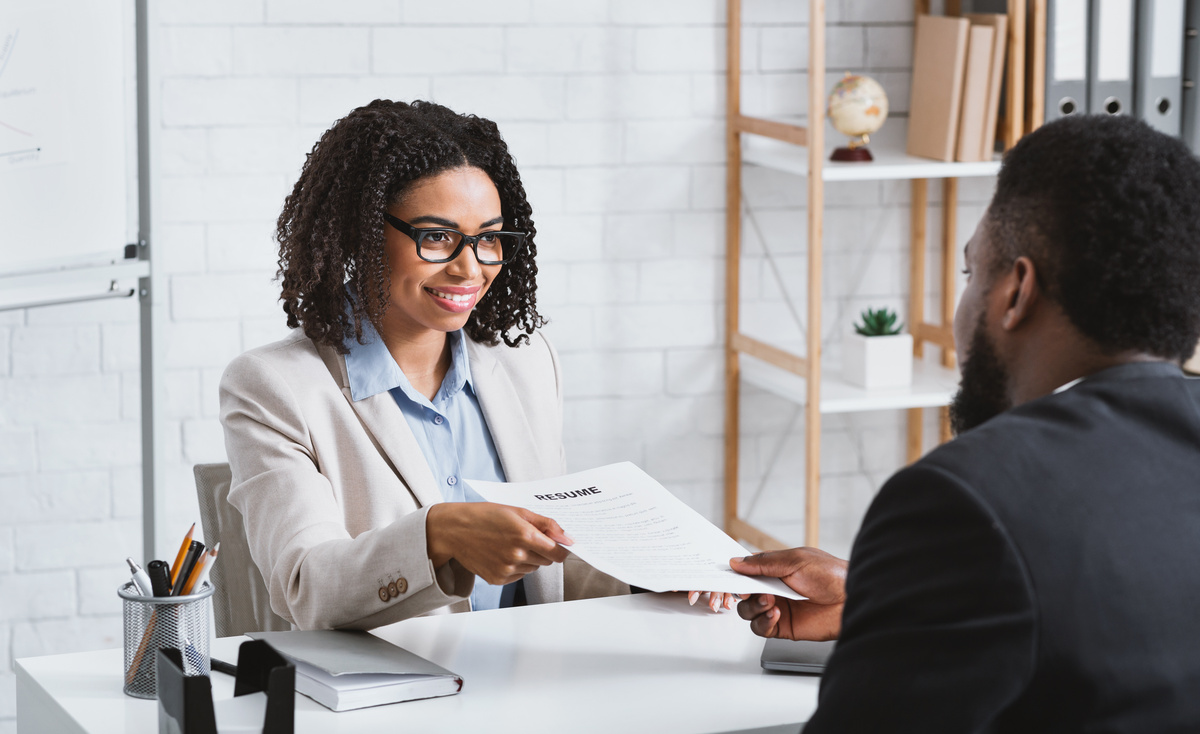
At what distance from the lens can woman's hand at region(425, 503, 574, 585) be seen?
50.9 inches

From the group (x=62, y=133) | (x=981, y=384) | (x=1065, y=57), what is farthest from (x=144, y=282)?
(x=1065, y=57)

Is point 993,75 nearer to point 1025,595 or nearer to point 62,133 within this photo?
point 62,133

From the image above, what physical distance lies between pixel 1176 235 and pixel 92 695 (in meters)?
1.05

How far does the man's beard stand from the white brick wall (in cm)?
190

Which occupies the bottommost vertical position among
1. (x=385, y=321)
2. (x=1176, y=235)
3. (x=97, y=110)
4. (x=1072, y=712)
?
(x=1072, y=712)

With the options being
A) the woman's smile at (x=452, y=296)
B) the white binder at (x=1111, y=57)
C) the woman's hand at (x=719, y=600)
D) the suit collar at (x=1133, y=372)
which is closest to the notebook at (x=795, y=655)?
the woman's hand at (x=719, y=600)

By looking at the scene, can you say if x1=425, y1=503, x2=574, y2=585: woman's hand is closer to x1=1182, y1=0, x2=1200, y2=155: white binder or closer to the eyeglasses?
the eyeglasses

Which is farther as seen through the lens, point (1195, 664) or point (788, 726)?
point (788, 726)

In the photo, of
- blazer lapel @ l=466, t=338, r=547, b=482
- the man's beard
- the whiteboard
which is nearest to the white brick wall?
the whiteboard

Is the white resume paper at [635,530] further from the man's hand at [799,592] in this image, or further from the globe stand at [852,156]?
the globe stand at [852,156]

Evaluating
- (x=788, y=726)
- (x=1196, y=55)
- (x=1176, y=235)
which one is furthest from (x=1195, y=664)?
(x=1196, y=55)

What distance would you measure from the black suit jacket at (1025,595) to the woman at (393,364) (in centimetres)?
65

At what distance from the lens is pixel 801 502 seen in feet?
10.5

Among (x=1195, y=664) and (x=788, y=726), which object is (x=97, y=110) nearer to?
(x=788, y=726)
